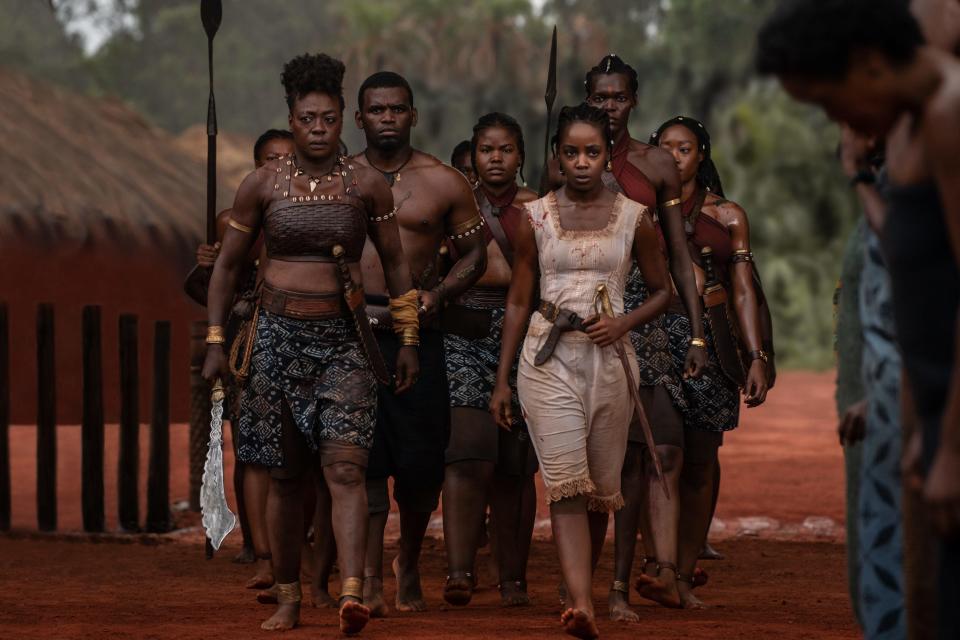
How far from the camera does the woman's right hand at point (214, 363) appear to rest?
717 centimetres

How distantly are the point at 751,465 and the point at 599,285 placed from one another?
1023cm

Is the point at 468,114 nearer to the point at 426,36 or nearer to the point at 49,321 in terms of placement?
the point at 426,36

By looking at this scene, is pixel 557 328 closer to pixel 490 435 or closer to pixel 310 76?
pixel 490 435

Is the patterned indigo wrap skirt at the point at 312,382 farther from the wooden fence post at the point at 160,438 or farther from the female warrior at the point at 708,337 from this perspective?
the wooden fence post at the point at 160,438

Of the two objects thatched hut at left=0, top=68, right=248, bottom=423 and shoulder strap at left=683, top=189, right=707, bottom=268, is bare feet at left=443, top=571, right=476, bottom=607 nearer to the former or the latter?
shoulder strap at left=683, top=189, right=707, bottom=268

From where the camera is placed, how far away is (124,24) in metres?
50.5

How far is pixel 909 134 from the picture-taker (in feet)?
12.6

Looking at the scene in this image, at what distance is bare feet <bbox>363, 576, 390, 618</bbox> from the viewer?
7594 millimetres

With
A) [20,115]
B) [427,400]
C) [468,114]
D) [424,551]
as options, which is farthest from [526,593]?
[468,114]

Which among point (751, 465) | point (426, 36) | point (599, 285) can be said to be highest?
point (426, 36)

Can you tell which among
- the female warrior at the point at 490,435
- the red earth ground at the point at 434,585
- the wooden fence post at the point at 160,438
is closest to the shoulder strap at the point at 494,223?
the female warrior at the point at 490,435

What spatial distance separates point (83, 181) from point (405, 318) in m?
13.4

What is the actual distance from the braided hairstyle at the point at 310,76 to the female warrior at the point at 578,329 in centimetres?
94

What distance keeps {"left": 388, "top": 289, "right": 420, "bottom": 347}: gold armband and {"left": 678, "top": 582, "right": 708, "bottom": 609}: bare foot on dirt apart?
5.55ft
